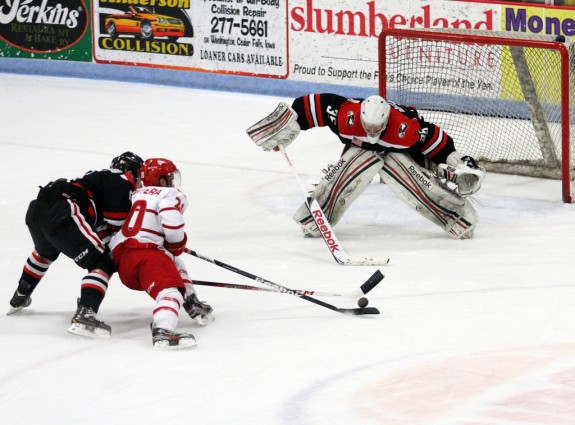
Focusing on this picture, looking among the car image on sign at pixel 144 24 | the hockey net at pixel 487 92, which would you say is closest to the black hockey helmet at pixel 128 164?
the hockey net at pixel 487 92

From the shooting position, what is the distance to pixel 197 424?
4.08 meters

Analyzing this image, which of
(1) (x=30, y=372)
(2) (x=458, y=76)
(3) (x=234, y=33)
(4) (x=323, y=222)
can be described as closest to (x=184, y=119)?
(3) (x=234, y=33)

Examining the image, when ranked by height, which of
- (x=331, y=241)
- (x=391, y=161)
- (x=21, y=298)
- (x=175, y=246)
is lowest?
(x=21, y=298)

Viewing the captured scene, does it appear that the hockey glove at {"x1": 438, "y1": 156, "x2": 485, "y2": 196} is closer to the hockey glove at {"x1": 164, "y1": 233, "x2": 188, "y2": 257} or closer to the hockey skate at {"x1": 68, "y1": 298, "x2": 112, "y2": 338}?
the hockey glove at {"x1": 164, "y1": 233, "x2": 188, "y2": 257}

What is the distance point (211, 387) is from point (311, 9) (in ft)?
19.1

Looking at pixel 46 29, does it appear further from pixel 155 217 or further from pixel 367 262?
pixel 155 217

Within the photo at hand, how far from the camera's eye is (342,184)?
21.1 ft

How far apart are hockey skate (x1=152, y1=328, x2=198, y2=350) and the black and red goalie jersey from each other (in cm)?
190

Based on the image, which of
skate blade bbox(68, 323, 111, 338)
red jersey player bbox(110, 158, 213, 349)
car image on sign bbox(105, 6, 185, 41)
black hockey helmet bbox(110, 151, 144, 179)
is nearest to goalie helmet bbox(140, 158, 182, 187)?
red jersey player bbox(110, 158, 213, 349)

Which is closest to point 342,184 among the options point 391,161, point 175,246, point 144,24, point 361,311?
point 391,161

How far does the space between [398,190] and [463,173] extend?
1.15 ft

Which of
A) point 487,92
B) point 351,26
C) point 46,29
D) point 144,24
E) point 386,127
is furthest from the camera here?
point 46,29

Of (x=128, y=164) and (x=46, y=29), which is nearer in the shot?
(x=128, y=164)

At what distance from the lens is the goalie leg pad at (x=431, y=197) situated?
6.33 meters
